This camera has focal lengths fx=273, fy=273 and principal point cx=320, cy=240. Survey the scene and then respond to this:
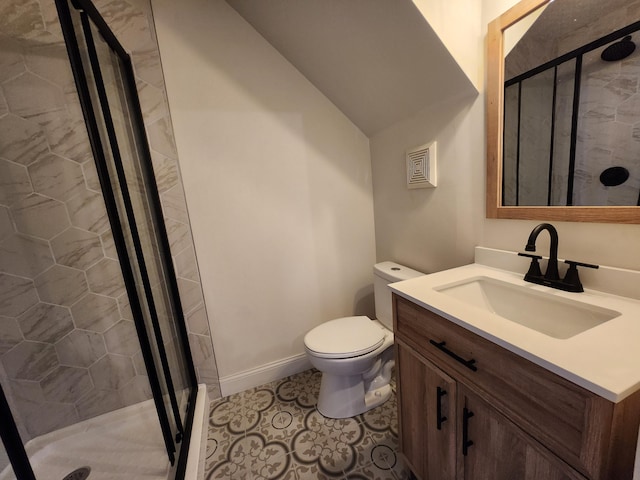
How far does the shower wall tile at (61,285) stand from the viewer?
1272mm

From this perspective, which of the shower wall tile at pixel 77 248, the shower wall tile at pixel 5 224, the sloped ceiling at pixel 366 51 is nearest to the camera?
the sloped ceiling at pixel 366 51

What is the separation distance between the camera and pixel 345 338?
4.63 feet

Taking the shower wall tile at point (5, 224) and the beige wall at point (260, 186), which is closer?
the shower wall tile at point (5, 224)

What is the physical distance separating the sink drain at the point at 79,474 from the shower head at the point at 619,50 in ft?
8.15

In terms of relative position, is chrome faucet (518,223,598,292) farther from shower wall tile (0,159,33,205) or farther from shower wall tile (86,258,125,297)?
shower wall tile (0,159,33,205)

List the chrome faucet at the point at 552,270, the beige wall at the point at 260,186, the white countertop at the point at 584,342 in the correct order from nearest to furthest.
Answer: the white countertop at the point at 584,342
the chrome faucet at the point at 552,270
the beige wall at the point at 260,186

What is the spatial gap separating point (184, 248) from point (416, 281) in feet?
3.88

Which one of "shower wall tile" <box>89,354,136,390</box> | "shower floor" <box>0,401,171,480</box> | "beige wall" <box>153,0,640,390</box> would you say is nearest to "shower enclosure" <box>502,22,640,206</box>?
"beige wall" <box>153,0,640,390</box>

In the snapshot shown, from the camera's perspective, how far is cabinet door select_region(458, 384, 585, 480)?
0.57m

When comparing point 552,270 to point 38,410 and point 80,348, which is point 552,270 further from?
point 38,410

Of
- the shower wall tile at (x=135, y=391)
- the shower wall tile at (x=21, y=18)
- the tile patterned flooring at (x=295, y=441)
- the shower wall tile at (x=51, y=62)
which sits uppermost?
the shower wall tile at (x=21, y=18)

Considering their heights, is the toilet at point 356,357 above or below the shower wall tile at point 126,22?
below

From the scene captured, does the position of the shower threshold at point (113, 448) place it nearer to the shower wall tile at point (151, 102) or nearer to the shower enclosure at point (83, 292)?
the shower enclosure at point (83, 292)

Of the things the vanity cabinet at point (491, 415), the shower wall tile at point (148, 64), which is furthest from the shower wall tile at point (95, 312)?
the vanity cabinet at point (491, 415)
